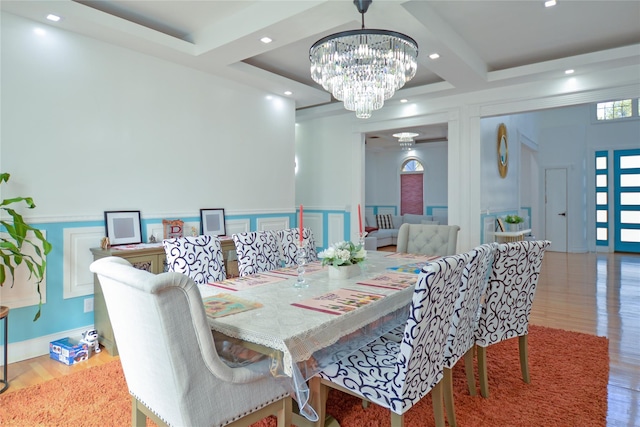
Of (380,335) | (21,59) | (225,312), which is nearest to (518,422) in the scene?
(380,335)

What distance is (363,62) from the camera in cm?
253

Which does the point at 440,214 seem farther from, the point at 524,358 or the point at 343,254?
the point at 343,254

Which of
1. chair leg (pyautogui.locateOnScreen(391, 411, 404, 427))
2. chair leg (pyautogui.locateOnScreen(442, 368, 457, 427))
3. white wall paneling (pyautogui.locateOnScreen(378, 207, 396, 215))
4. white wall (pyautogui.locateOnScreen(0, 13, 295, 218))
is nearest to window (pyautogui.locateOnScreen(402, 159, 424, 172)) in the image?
white wall paneling (pyautogui.locateOnScreen(378, 207, 396, 215))

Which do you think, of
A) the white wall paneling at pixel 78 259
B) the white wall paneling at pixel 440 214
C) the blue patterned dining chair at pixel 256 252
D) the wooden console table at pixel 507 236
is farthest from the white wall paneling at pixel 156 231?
the white wall paneling at pixel 440 214

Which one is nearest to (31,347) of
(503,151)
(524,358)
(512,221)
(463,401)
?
(463,401)

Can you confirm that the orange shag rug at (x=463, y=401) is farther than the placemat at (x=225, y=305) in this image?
Yes

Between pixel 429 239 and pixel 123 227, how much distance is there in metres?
2.84

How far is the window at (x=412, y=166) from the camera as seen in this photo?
10694mm

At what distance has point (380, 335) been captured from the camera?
1.98 metres

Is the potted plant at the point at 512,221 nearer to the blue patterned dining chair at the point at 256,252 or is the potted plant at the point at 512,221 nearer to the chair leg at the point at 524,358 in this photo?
the chair leg at the point at 524,358

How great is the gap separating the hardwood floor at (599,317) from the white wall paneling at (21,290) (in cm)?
44

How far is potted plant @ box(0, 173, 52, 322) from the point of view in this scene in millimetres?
2538

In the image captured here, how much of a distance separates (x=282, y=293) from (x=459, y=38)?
311 cm

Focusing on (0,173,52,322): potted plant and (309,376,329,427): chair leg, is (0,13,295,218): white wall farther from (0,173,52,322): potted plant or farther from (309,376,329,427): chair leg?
(309,376,329,427): chair leg
